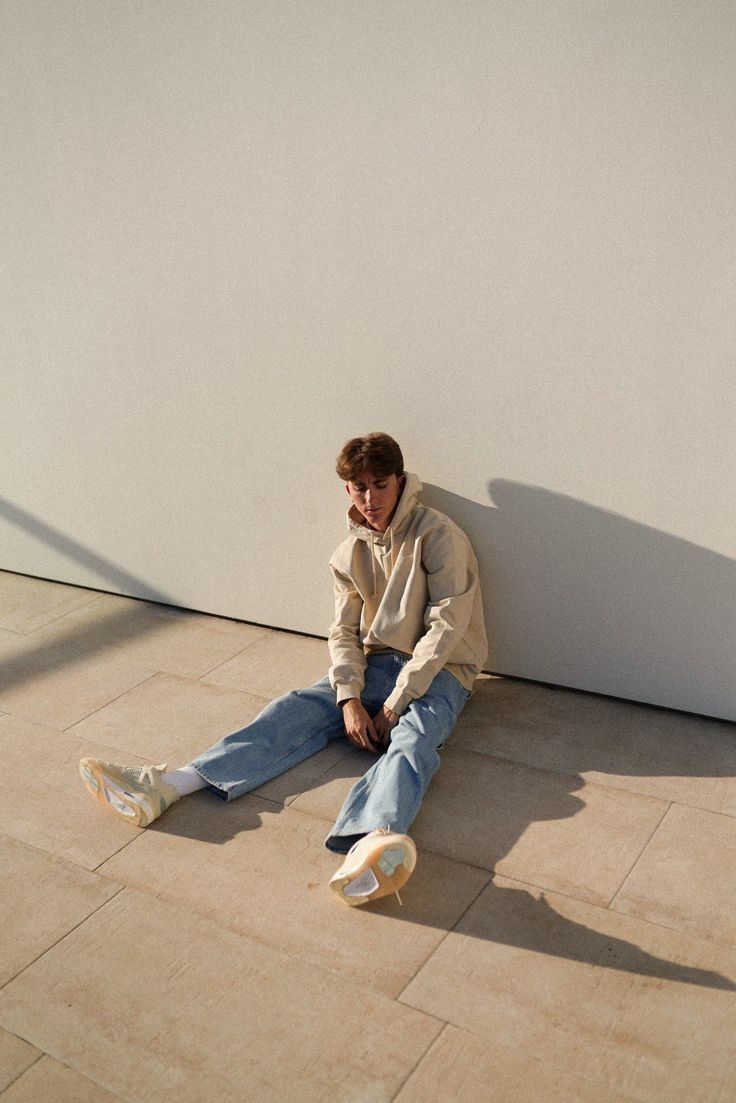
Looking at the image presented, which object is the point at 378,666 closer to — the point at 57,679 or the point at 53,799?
the point at 53,799

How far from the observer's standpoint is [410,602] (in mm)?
3035

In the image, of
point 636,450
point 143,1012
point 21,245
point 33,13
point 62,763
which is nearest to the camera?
point 143,1012

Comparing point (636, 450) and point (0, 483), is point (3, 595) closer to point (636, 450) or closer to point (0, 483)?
point (0, 483)

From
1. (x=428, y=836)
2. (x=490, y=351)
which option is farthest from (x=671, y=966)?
(x=490, y=351)

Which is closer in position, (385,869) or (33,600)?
(385,869)

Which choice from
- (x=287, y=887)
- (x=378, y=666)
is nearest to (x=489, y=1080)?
(x=287, y=887)

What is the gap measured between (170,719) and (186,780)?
0.47 m

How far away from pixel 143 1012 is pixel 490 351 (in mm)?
1856

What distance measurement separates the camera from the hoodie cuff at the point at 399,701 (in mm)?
2924

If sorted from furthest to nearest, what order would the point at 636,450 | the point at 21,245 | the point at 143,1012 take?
the point at 21,245, the point at 636,450, the point at 143,1012

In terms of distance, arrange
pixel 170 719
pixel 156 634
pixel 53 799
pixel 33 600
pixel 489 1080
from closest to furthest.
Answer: pixel 489 1080
pixel 53 799
pixel 170 719
pixel 156 634
pixel 33 600

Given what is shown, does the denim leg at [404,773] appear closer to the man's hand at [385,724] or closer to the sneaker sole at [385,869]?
the man's hand at [385,724]

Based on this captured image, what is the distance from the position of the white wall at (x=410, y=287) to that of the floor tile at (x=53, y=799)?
92 centimetres

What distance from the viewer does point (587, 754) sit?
2918mm
